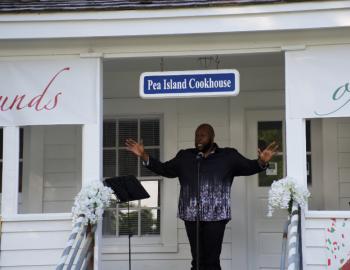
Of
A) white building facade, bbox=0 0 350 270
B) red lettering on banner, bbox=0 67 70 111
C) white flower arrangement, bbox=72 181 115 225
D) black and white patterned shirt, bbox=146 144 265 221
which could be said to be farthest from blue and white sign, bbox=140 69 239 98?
white flower arrangement, bbox=72 181 115 225

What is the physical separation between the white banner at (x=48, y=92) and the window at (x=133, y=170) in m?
1.84

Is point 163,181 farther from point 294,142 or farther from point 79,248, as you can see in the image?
point 294,142

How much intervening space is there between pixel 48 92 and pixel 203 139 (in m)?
1.59

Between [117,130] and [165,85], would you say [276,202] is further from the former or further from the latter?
[117,130]

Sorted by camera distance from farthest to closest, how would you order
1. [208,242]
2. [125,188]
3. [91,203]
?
[125,188] → [208,242] → [91,203]

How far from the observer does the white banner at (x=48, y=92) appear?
5.65m

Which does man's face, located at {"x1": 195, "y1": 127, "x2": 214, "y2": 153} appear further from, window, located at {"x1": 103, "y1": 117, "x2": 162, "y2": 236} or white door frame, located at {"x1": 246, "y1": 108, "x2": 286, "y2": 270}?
window, located at {"x1": 103, "y1": 117, "x2": 162, "y2": 236}

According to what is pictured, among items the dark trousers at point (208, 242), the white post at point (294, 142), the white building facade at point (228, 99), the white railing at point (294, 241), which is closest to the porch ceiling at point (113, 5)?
the white building facade at point (228, 99)

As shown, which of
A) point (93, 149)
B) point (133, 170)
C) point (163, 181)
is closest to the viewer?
point (93, 149)

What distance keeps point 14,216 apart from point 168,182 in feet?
7.18

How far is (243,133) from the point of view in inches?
280

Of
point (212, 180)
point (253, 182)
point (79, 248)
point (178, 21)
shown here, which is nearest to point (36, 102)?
point (79, 248)

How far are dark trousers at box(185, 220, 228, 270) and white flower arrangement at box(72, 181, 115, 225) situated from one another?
863mm

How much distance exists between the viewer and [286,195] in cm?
510
